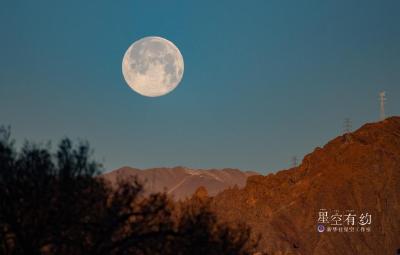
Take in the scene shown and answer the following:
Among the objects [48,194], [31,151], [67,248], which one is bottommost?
[67,248]

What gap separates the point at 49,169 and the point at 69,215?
9.94 ft

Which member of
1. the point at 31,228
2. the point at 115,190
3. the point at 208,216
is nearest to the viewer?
the point at 31,228

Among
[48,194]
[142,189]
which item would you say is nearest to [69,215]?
[48,194]

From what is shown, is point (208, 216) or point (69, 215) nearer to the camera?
point (69, 215)

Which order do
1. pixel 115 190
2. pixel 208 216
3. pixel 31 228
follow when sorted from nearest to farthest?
pixel 31 228, pixel 115 190, pixel 208 216

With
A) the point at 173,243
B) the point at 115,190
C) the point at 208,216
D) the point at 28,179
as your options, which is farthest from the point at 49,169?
the point at 208,216

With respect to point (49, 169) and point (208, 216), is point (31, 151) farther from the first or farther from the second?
point (208, 216)

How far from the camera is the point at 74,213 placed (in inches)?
1216

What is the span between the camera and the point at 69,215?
1201 inches

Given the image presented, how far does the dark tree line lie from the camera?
1185 inches

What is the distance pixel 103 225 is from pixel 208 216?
319 inches

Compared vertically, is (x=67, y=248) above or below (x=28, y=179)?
below

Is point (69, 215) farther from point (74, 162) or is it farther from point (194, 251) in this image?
point (194, 251)

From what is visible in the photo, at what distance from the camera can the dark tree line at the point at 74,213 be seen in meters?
30.1
